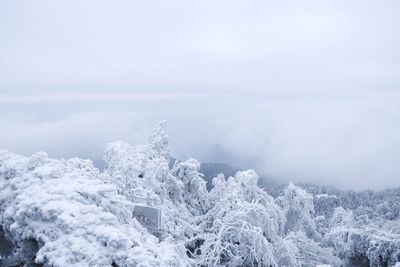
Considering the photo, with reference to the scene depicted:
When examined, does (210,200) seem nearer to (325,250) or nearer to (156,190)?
(156,190)

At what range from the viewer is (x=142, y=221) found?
1356cm

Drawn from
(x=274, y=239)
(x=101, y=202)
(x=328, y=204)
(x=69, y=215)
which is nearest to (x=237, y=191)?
(x=274, y=239)

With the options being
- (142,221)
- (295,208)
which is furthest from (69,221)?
(295,208)

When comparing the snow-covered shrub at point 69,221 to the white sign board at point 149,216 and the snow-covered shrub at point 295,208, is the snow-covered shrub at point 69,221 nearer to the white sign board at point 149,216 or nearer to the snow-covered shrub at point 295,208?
the white sign board at point 149,216

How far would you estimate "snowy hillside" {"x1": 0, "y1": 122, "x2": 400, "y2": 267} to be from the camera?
8.41m

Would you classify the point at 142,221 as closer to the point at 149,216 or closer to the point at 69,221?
the point at 149,216

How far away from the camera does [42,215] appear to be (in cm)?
881

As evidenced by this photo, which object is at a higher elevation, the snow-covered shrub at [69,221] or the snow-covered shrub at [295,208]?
the snow-covered shrub at [69,221]

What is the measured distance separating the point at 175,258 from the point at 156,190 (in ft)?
26.2

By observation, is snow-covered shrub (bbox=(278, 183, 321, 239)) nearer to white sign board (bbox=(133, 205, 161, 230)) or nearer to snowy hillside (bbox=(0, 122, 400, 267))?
snowy hillside (bbox=(0, 122, 400, 267))

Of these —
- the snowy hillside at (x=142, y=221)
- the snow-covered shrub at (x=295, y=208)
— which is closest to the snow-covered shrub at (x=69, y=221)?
the snowy hillside at (x=142, y=221)

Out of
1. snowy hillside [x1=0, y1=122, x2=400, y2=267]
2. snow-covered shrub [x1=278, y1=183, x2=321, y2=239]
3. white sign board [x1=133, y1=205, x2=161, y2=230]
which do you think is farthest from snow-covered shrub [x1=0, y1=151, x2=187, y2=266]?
snow-covered shrub [x1=278, y1=183, x2=321, y2=239]

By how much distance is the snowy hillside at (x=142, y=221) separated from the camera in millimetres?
8414

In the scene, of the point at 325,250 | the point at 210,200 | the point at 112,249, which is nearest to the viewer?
the point at 112,249
